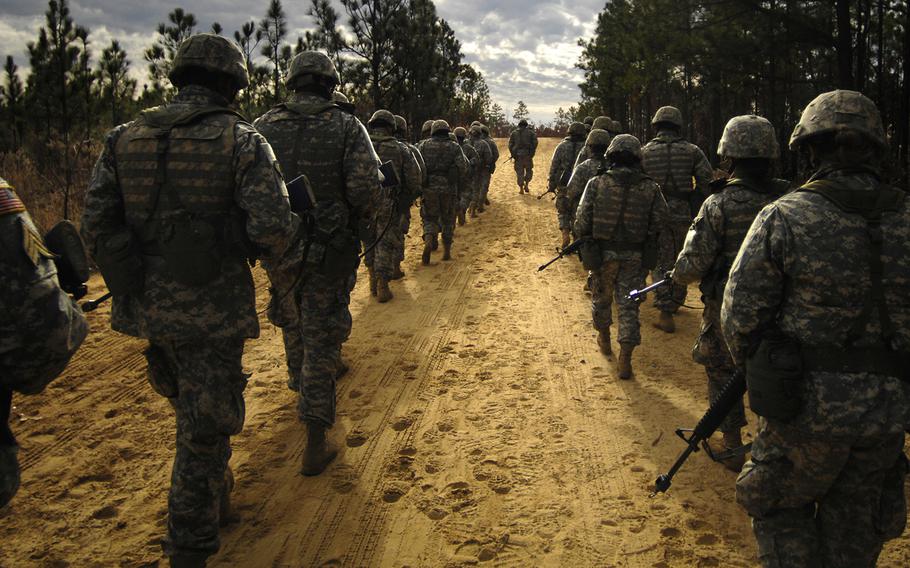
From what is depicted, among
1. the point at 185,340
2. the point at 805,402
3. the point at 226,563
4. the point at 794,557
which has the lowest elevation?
the point at 226,563

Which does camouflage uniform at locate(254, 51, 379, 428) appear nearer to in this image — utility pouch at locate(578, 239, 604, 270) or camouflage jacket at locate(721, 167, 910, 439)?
utility pouch at locate(578, 239, 604, 270)

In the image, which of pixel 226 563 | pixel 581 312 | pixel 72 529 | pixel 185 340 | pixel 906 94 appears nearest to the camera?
pixel 185 340

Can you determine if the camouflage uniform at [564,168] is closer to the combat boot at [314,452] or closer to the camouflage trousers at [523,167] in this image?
the camouflage trousers at [523,167]

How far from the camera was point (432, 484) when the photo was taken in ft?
13.2

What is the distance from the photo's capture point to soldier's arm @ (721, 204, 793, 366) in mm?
2441

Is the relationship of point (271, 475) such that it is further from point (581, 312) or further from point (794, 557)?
point (581, 312)

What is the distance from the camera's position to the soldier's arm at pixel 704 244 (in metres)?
3.98

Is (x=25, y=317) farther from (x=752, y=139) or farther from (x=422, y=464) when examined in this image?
(x=752, y=139)

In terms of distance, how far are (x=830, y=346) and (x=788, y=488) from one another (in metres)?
0.59

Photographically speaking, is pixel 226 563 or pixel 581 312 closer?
pixel 226 563

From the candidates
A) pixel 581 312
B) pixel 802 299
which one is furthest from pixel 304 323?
pixel 581 312

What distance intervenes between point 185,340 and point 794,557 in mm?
2845

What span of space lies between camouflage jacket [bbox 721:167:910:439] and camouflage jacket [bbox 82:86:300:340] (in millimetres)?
2220

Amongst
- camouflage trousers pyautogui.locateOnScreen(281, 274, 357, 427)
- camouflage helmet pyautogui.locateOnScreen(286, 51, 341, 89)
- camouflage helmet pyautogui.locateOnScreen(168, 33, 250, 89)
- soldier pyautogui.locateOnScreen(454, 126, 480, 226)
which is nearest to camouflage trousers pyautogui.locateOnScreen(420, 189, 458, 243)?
soldier pyautogui.locateOnScreen(454, 126, 480, 226)
